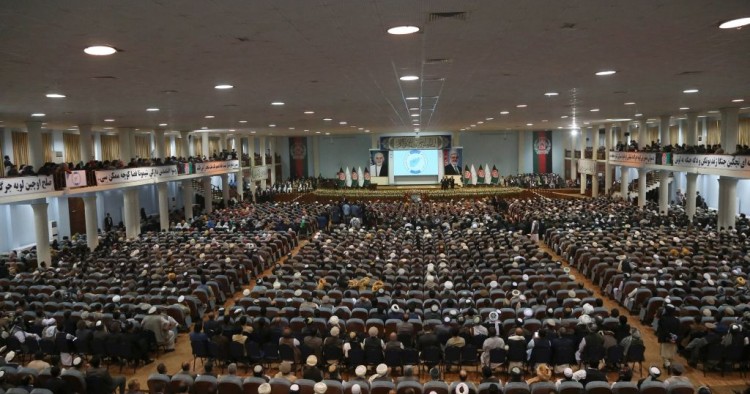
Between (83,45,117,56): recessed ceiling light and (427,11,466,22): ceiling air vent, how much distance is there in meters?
4.94

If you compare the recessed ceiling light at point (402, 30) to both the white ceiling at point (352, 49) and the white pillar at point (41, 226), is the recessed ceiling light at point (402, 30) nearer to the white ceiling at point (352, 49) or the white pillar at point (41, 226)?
the white ceiling at point (352, 49)

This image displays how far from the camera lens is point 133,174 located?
90.0 ft

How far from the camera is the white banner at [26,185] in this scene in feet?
60.4

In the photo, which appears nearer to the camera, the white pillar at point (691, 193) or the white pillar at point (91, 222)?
the white pillar at point (91, 222)

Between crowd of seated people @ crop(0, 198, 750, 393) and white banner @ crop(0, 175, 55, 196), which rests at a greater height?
white banner @ crop(0, 175, 55, 196)

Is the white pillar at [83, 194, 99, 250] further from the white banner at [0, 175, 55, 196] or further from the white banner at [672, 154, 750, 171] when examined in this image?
the white banner at [672, 154, 750, 171]

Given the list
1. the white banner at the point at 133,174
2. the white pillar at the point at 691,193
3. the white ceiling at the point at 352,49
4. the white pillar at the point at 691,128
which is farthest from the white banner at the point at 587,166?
the white banner at the point at 133,174

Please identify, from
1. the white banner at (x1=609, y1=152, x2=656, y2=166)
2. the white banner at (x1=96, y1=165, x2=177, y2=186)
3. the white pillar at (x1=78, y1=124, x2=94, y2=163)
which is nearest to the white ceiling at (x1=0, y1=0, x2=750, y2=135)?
the white banner at (x1=96, y1=165, x2=177, y2=186)

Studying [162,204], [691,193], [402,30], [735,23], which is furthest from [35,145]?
[691,193]

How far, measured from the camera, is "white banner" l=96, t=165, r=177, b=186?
966 inches

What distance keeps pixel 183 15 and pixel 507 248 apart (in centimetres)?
1719

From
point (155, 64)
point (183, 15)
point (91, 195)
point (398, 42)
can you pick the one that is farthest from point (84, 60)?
point (91, 195)

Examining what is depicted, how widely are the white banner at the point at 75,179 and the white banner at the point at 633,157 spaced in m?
29.3

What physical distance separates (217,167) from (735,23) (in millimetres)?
35394
